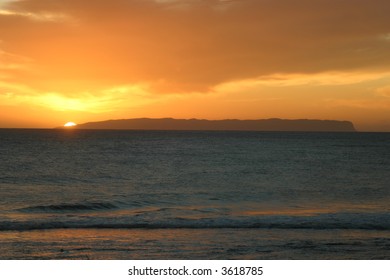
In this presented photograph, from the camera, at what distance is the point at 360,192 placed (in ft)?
119

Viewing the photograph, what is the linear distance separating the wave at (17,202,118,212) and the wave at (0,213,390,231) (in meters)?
4.10

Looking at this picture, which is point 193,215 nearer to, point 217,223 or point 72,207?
point 217,223

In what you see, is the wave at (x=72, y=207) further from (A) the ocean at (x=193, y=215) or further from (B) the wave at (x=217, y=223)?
(B) the wave at (x=217, y=223)

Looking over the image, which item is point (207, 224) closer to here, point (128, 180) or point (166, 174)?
point (128, 180)

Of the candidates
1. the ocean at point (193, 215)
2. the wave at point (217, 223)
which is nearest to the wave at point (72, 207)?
the ocean at point (193, 215)

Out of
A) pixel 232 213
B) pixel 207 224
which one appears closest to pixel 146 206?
pixel 232 213

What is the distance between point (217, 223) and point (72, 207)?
10.6m

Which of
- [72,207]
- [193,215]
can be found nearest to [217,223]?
[193,215]

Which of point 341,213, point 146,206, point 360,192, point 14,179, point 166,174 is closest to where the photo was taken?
point 341,213

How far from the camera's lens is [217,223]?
21328mm

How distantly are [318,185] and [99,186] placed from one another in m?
18.7

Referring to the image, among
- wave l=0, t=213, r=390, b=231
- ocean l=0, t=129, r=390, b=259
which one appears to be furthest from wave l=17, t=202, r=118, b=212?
wave l=0, t=213, r=390, b=231

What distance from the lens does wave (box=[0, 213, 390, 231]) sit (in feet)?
66.2

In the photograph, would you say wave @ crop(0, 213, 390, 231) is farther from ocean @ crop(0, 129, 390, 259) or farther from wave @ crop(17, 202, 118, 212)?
wave @ crop(17, 202, 118, 212)
